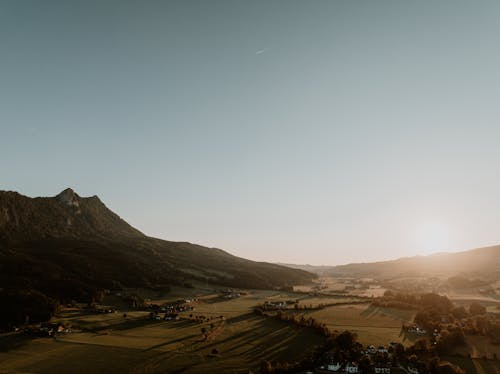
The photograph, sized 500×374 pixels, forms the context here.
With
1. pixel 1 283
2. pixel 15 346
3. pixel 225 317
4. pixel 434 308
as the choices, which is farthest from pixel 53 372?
pixel 434 308

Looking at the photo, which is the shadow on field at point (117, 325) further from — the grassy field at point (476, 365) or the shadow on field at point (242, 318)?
the grassy field at point (476, 365)

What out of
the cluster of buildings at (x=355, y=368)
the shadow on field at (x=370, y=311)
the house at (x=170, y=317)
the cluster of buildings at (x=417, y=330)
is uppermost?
the house at (x=170, y=317)

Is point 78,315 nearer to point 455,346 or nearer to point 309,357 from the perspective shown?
point 309,357

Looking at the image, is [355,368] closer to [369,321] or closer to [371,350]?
[371,350]

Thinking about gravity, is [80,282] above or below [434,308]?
above

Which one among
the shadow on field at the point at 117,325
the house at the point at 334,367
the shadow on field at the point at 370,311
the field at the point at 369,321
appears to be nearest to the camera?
the house at the point at 334,367

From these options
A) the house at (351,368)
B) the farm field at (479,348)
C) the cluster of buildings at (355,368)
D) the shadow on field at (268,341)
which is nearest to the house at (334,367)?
the cluster of buildings at (355,368)
